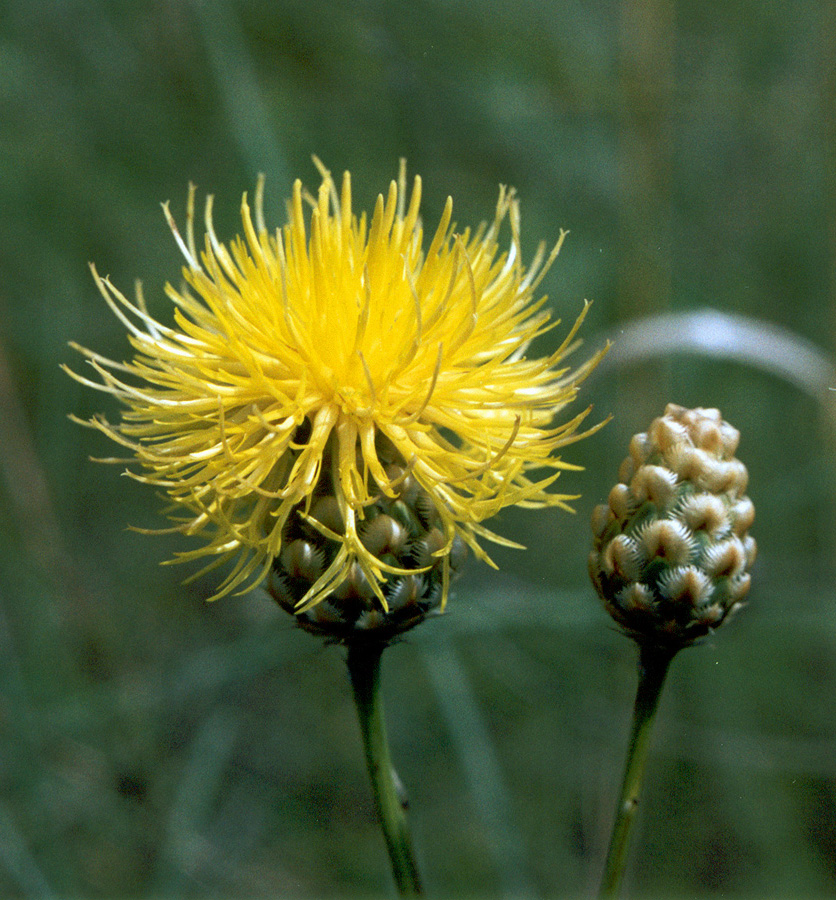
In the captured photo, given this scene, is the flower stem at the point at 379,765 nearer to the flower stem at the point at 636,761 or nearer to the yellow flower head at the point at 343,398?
the yellow flower head at the point at 343,398

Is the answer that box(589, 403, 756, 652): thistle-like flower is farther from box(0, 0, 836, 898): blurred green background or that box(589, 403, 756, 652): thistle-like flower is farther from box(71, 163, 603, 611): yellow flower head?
box(0, 0, 836, 898): blurred green background

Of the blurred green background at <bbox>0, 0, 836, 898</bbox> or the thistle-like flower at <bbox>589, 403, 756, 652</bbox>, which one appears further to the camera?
the blurred green background at <bbox>0, 0, 836, 898</bbox>

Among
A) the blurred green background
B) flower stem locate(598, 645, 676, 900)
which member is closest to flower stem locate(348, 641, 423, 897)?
flower stem locate(598, 645, 676, 900)

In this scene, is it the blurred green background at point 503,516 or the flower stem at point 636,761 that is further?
the blurred green background at point 503,516

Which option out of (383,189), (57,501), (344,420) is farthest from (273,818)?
(383,189)

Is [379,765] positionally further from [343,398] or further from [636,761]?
[343,398]

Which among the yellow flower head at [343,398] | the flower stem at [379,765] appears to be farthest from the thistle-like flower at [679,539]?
the flower stem at [379,765]
